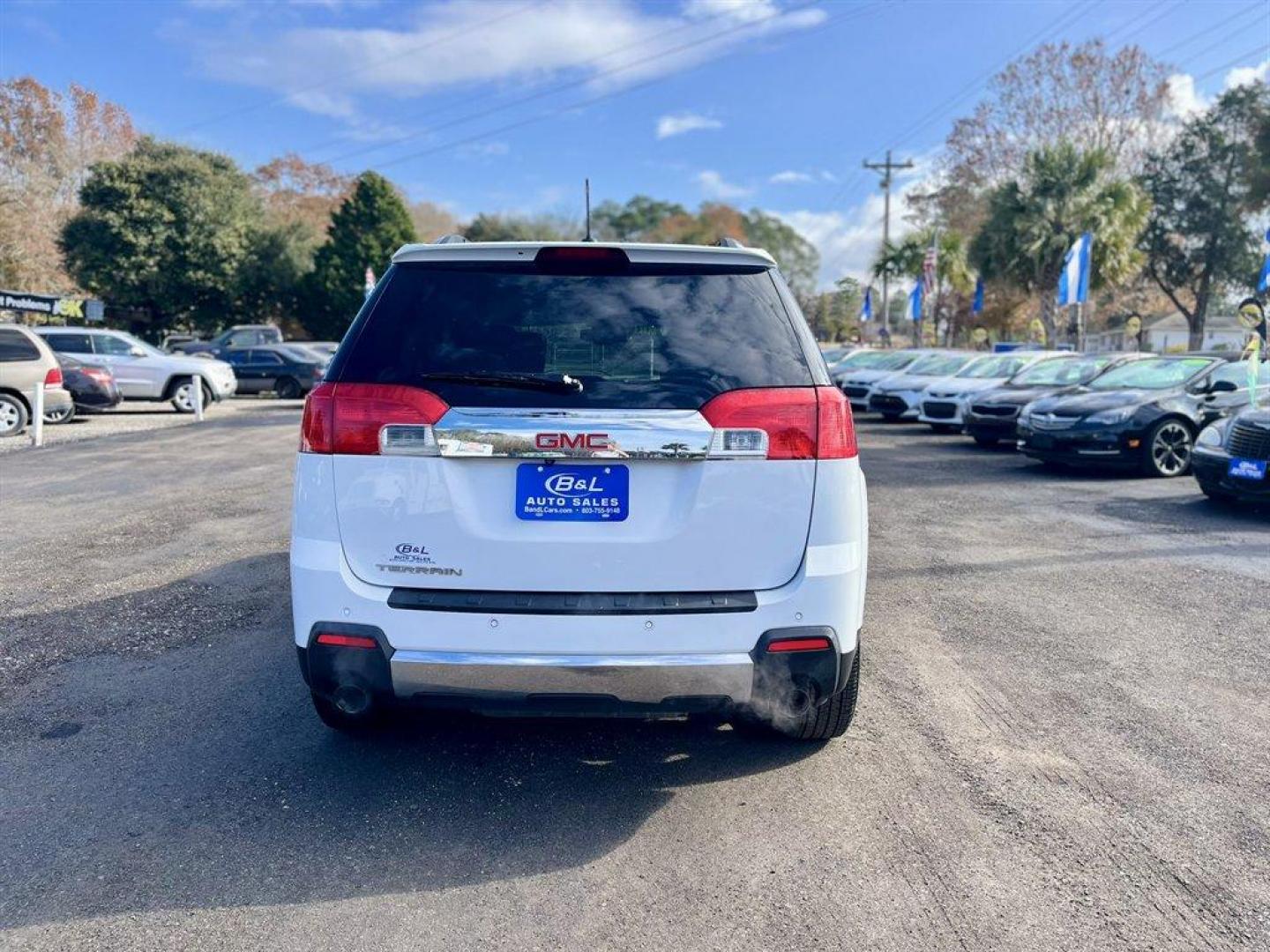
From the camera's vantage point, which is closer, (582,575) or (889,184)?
(582,575)

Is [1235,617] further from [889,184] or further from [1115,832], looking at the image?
[889,184]

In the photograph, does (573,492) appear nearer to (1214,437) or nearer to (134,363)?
(1214,437)

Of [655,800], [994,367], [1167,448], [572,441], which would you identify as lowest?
[655,800]

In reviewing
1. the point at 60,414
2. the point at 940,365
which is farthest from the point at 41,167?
the point at 940,365

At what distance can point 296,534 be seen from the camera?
323 cm

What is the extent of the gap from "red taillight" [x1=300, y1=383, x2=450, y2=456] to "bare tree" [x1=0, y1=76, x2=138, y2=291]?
44.9 meters

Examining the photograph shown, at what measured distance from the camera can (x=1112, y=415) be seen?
11.9 meters

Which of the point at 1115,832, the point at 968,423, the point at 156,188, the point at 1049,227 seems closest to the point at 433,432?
the point at 1115,832

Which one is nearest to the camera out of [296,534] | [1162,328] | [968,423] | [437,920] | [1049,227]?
[437,920]

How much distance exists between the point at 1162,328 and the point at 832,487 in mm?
82116

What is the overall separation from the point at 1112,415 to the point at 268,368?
21053 millimetres

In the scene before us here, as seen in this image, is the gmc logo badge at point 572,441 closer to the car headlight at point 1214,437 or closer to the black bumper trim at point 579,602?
the black bumper trim at point 579,602

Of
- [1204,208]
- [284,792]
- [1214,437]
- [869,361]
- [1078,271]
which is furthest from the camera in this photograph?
[1204,208]

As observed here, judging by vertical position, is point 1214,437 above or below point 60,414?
above
